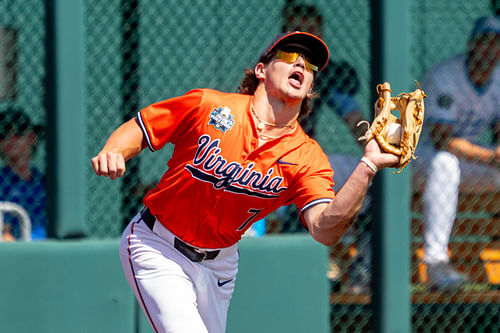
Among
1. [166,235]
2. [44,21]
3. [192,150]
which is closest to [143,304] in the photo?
[166,235]

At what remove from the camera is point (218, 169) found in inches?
124

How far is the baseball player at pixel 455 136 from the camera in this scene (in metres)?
4.85

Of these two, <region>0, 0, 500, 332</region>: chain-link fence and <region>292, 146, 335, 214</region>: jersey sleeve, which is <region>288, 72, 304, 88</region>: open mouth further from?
<region>0, 0, 500, 332</region>: chain-link fence

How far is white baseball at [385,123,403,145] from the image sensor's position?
2617mm

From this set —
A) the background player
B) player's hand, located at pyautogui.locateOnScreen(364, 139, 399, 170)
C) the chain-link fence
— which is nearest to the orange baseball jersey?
player's hand, located at pyautogui.locateOnScreen(364, 139, 399, 170)

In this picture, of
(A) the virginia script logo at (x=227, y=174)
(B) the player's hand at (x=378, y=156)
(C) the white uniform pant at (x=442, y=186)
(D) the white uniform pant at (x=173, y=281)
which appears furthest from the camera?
(C) the white uniform pant at (x=442, y=186)

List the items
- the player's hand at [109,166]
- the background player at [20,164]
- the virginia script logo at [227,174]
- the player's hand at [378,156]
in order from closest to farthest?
the player's hand at [378,156] < the player's hand at [109,166] < the virginia script logo at [227,174] < the background player at [20,164]

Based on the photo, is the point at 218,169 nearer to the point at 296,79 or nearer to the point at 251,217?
the point at 251,217

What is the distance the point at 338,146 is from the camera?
5105 mm

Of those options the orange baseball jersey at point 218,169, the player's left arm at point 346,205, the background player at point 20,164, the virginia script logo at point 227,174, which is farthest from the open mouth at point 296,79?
the background player at point 20,164

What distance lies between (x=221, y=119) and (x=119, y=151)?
1.71 ft

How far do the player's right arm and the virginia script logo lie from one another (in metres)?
0.28

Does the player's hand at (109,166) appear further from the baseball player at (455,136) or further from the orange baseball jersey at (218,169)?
the baseball player at (455,136)

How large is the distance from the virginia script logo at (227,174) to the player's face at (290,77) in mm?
358
